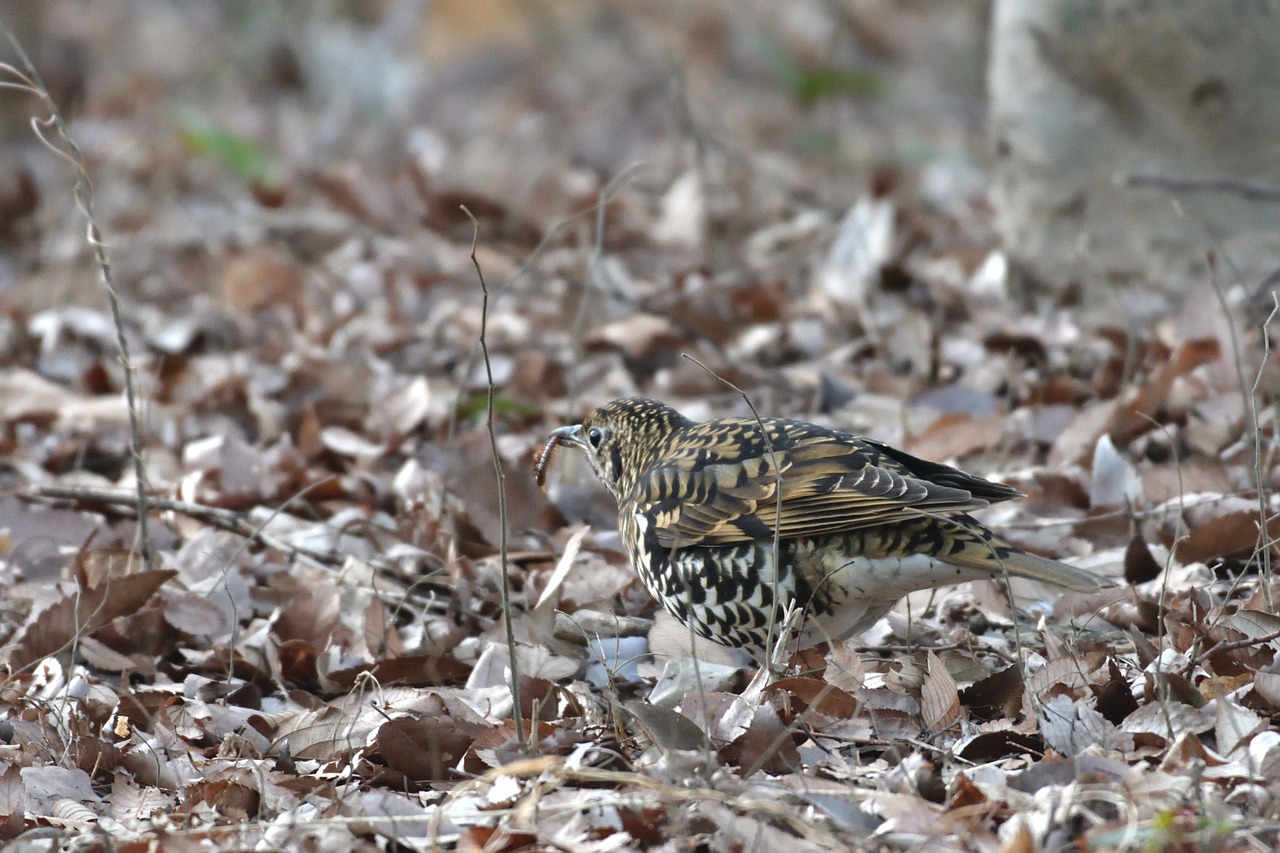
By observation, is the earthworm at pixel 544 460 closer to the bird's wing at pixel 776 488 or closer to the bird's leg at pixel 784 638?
the bird's wing at pixel 776 488

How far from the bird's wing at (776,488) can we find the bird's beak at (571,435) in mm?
514

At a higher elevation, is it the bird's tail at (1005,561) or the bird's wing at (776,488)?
the bird's wing at (776,488)

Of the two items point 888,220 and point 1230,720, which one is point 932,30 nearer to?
point 888,220

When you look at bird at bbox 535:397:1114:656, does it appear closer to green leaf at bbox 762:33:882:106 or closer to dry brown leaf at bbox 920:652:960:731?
dry brown leaf at bbox 920:652:960:731

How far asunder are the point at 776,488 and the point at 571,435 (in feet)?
4.41

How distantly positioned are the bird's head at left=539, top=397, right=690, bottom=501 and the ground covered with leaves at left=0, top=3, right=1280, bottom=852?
1.06ft

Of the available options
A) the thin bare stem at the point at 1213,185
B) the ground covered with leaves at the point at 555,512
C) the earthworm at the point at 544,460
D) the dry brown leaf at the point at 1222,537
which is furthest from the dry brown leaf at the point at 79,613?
the thin bare stem at the point at 1213,185

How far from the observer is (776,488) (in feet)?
14.3

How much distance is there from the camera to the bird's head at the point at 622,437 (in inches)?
206

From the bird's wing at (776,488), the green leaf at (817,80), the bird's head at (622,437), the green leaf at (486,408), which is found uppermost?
the green leaf at (817,80)

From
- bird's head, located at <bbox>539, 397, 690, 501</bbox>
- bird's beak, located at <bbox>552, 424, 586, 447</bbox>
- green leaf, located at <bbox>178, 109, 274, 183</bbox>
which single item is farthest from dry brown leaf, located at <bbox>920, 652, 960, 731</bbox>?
green leaf, located at <bbox>178, 109, 274, 183</bbox>

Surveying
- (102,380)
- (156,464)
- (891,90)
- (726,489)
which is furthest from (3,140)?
(726,489)

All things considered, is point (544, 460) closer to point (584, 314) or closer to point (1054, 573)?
point (584, 314)

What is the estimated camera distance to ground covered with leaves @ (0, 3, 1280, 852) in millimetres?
3516
